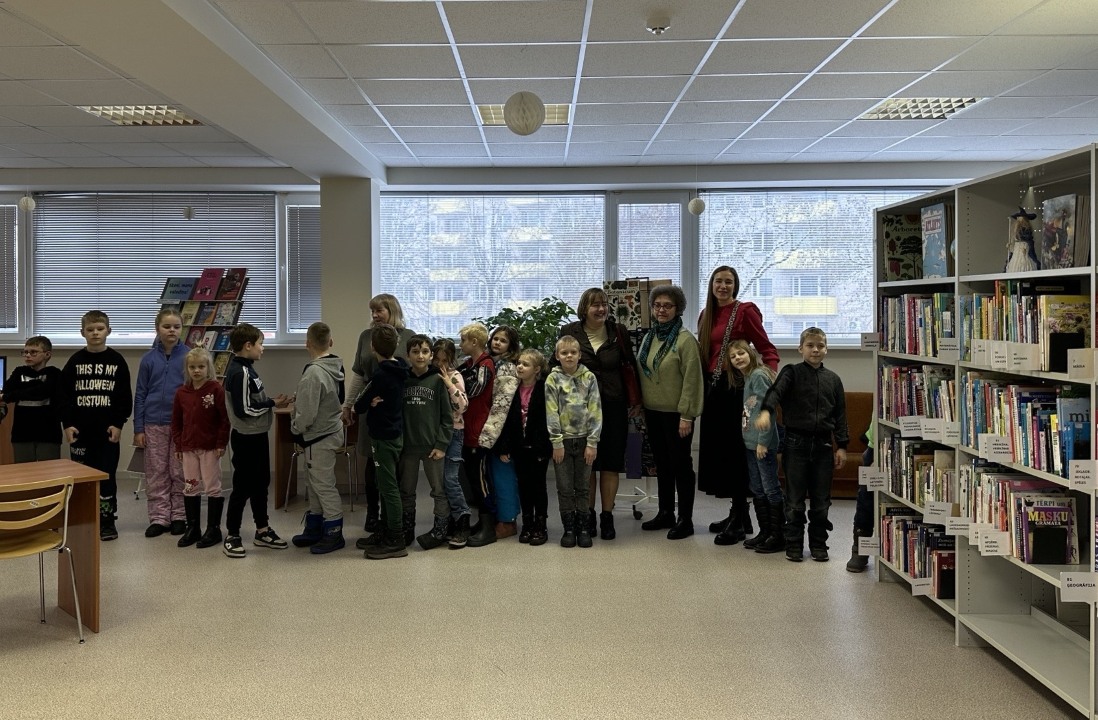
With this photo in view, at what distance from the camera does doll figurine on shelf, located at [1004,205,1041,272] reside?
3239mm

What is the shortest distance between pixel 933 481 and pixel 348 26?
11.4ft

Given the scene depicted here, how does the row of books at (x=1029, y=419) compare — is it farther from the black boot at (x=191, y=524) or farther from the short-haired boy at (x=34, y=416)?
the short-haired boy at (x=34, y=416)

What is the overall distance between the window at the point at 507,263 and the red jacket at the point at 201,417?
313 centimetres

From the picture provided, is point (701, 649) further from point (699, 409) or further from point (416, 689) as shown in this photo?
point (699, 409)

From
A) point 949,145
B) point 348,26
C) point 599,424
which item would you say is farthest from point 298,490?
point 949,145

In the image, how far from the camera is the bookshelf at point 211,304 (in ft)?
24.6

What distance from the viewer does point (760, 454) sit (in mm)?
4887

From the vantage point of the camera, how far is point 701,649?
355 centimetres

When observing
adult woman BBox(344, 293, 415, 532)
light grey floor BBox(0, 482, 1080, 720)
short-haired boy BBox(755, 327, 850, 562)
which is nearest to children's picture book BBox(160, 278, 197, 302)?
adult woman BBox(344, 293, 415, 532)

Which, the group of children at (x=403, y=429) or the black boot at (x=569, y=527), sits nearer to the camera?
the group of children at (x=403, y=429)

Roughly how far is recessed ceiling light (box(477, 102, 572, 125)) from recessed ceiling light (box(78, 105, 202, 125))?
205cm

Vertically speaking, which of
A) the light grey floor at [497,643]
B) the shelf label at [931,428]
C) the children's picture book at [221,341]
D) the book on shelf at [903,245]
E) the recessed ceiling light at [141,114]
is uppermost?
the recessed ceiling light at [141,114]

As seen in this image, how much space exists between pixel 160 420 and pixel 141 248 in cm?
337

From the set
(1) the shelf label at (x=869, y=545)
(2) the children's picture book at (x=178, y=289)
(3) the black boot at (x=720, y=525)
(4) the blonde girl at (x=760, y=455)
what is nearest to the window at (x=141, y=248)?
(2) the children's picture book at (x=178, y=289)
